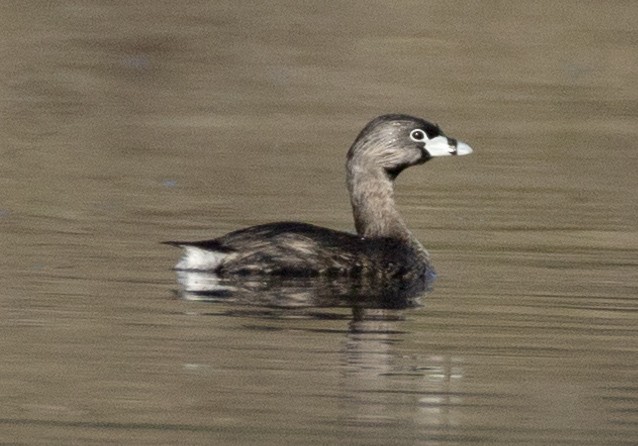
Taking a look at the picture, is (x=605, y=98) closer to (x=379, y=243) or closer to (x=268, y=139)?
(x=268, y=139)

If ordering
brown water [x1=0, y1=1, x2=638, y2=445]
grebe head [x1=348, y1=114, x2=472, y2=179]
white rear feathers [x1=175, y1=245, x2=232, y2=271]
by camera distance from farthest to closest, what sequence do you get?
1. grebe head [x1=348, y1=114, x2=472, y2=179]
2. white rear feathers [x1=175, y1=245, x2=232, y2=271]
3. brown water [x1=0, y1=1, x2=638, y2=445]

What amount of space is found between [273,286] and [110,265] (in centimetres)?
97

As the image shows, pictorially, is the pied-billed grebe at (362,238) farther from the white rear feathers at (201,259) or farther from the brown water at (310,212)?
the brown water at (310,212)

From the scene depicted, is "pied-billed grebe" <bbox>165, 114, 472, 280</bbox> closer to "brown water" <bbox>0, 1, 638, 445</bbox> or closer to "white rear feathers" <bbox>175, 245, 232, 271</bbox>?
"white rear feathers" <bbox>175, 245, 232, 271</bbox>

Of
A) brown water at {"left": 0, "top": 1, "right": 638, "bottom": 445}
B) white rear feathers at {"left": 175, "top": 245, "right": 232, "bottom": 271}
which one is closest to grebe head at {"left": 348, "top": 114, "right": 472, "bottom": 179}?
brown water at {"left": 0, "top": 1, "right": 638, "bottom": 445}

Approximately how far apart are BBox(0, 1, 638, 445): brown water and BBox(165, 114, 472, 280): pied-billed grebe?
0.28 meters

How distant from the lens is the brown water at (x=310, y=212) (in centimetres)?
943

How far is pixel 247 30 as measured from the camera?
88.8 feet

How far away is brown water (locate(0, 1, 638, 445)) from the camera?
9430 millimetres

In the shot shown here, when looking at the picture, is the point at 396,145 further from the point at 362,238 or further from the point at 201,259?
the point at 201,259

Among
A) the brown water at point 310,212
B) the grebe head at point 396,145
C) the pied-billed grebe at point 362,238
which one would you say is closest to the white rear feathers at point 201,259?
the pied-billed grebe at point 362,238

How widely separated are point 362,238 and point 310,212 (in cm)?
212

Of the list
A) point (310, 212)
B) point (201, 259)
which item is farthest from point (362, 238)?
point (310, 212)

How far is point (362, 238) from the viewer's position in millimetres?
13750
